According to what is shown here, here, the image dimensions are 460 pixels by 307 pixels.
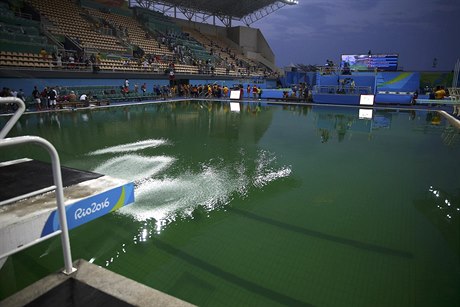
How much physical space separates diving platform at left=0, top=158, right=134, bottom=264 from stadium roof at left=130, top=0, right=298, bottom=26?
38.8 metres

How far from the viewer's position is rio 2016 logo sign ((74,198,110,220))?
2918 millimetres

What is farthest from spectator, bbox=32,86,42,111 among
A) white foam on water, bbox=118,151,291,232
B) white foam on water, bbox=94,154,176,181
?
white foam on water, bbox=118,151,291,232

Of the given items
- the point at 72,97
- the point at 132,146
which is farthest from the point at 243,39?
the point at 132,146

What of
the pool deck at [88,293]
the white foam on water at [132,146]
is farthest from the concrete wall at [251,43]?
the pool deck at [88,293]

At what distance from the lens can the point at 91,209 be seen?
308 cm

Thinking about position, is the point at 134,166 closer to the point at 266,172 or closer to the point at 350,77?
the point at 266,172

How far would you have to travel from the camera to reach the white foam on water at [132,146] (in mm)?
7914

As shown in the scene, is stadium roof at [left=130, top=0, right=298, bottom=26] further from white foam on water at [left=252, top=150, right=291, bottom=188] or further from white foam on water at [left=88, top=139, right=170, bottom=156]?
white foam on water at [left=252, top=150, right=291, bottom=188]

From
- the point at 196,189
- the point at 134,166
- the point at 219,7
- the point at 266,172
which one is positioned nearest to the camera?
the point at 196,189

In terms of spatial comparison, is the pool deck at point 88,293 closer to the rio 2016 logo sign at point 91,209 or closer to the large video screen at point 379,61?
the rio 2016 logo sign at point 91,209

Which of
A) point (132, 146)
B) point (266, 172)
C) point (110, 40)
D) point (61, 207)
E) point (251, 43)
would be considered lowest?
point (266, 172)

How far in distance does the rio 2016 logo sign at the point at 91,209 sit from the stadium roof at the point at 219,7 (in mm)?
39649

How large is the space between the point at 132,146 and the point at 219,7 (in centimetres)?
3932

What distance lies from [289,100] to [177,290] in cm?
2419
